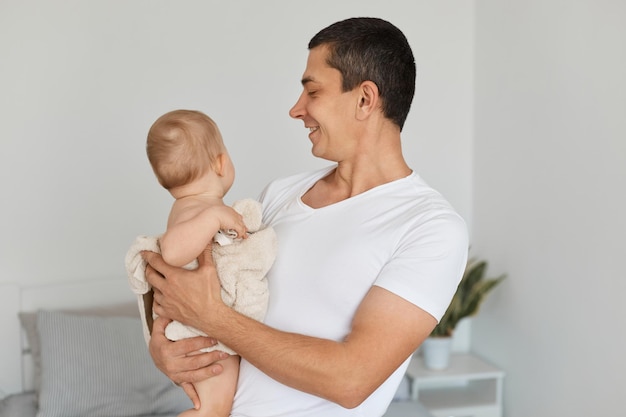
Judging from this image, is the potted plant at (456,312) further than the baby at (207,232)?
Yes

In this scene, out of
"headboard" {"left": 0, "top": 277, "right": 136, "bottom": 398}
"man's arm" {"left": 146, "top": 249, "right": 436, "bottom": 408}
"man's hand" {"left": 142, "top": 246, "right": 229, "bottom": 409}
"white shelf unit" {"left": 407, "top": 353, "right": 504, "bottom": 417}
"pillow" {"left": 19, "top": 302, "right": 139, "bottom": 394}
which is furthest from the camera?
"white shelf unit" {"left": 407, "top": 353, "right": 504, "bottom": 417}

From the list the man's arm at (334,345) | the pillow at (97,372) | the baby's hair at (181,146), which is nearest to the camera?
the man's arm at (334,345)

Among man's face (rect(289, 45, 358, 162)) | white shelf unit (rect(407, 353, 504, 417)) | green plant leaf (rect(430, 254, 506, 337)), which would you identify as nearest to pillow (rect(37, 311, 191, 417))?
white shelf unit (rect(407, 353, 504, 417))

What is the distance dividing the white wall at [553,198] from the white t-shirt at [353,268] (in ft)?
3.99

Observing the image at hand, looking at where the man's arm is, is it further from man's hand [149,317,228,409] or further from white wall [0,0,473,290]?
white wall [0,0,473,290]

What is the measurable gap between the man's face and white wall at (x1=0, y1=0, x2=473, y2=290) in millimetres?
1637

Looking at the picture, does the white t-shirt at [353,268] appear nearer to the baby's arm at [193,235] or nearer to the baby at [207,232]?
the baby at [207,232]

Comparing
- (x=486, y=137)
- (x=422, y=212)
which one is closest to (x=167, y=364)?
(x=422, y=212)

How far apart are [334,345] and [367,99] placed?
534 mm

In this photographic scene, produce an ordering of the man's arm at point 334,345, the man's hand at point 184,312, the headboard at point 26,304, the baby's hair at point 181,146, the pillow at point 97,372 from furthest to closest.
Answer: the headboard at point 26,304 < the pillow at point 97,372 < the baby's hair at point 181,146 < the man's hand at point 184,312 < the man's arm at point 334,345

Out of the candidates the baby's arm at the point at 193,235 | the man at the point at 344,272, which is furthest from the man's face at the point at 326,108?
the baby's arm at the point at 193,235

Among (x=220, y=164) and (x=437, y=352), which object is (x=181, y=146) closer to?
(x=220, y=164)

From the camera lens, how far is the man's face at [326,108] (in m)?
1.59

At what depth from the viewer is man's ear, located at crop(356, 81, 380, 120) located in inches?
62.2
